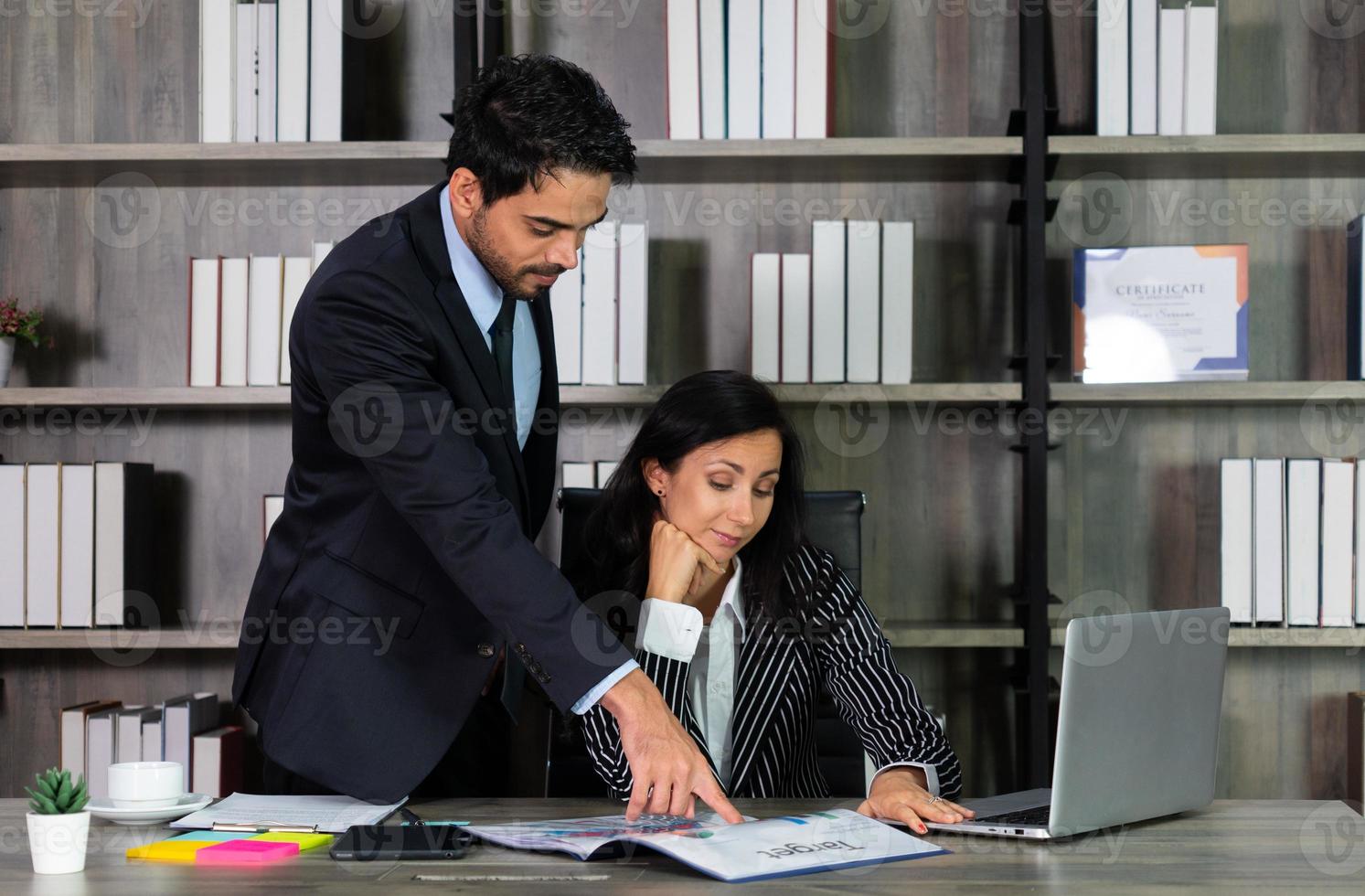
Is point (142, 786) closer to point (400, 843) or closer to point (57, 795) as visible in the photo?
point (57, 795)

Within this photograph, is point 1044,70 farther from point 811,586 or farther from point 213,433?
point 213,433

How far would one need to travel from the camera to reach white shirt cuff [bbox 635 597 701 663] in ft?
5.84

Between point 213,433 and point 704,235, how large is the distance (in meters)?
1.14

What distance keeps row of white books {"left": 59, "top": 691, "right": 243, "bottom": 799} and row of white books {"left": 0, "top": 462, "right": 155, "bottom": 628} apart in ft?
0.64

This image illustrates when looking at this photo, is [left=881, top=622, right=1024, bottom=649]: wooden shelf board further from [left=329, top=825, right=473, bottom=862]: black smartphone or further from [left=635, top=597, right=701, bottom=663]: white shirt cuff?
[left=329, top=825, right=473, bottom=862]: black smartphone

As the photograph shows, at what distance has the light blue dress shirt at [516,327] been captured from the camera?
4.30 feet

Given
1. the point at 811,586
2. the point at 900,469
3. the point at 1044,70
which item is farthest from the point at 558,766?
the point at 1044,70

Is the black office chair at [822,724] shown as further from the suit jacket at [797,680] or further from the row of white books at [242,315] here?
the row of white books at [242,315]
